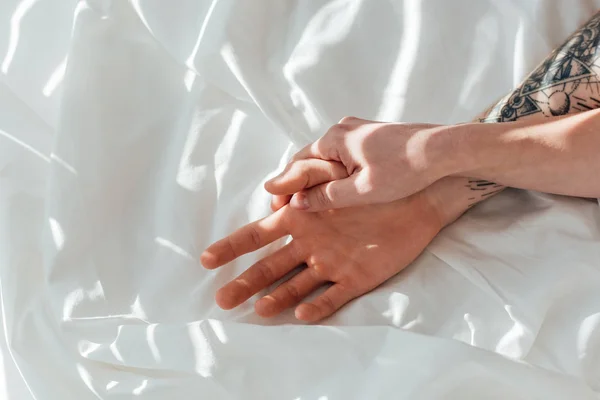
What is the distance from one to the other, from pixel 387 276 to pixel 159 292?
1.19ft

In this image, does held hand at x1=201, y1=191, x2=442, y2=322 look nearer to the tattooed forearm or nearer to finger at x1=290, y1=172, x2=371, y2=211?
finger at x1=290, y1=172, x2=371, y2=211

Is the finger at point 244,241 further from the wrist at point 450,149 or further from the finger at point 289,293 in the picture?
the wrist at point 450,149

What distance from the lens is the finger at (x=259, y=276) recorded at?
3.47 feet

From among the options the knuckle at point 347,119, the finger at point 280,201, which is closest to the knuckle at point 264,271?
the finger at point 280,201

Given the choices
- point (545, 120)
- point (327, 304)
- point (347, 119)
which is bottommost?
point (327, 304)

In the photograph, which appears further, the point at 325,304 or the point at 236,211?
the point at 236,211

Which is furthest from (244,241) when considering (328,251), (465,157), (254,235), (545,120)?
(545,120)

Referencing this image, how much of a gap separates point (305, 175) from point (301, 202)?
44mm

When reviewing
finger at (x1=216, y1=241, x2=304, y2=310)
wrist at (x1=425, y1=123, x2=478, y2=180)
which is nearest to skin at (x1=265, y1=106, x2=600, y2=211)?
wrist at (x1=425, y1=123, x2=478, y2=180)

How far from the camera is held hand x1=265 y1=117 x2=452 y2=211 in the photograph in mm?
1060

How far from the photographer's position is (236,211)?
1163 millimetres

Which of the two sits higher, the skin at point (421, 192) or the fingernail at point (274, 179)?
the fingernail at point (274, 179)

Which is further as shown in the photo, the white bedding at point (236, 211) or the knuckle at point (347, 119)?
the knuckle at point (347, 119)

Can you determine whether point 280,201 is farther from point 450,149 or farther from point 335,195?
point 450,149
